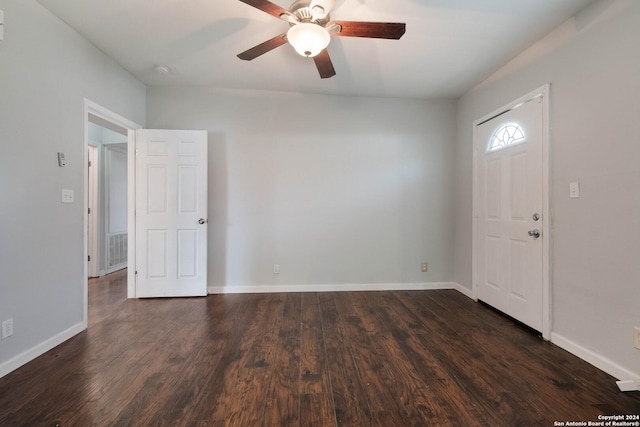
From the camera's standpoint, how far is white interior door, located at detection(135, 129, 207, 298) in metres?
3.09

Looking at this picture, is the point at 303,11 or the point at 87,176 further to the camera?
the point at 87,176

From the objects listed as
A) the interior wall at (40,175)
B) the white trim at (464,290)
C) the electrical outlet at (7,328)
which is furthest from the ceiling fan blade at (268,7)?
the white trim at (464,290)

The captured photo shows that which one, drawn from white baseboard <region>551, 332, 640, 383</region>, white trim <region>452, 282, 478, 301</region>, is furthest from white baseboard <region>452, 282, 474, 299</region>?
white baseboard <region>551, 332, 640, 383</region>

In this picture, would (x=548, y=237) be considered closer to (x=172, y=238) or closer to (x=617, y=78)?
(x=617, y=78)

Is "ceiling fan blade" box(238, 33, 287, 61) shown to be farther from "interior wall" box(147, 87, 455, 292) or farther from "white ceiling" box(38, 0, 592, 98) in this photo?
"interior wall" box(147, 87, 455, 292)

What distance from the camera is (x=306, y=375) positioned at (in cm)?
170

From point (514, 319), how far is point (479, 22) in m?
2.66

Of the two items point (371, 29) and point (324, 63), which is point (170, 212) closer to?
point (324, 63)

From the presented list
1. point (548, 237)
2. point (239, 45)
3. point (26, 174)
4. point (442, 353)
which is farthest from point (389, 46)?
point (26, 174)

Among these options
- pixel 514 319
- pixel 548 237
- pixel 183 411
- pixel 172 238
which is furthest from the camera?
pixel 172 238

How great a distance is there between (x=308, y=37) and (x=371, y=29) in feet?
1.38

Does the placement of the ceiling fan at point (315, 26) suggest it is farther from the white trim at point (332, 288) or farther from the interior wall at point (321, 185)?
the white trim at point (332, 288)

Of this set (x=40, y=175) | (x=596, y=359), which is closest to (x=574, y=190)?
(x=596, y=359)

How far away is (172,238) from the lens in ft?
10.2
